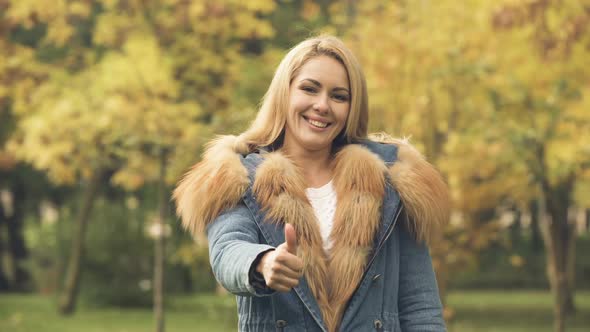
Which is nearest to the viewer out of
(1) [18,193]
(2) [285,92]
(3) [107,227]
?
(2) [285,92]

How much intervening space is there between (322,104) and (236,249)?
24.0 inches

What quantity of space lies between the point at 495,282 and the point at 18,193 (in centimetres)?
1349

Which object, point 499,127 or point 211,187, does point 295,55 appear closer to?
point 211,187

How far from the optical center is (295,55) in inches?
110

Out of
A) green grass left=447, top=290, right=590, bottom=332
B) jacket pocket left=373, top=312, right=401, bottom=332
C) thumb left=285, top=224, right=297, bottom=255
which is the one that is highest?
thumb left=285, top=224, right=297, bottom=255

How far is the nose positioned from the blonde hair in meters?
0.09

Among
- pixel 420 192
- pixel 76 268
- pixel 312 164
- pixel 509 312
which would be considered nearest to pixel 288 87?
pixel 312 164

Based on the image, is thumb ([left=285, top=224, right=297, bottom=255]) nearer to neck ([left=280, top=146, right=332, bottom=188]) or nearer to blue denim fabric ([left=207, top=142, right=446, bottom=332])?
blue denim fabric ([left=207, top=142, right=446, bottom=332])

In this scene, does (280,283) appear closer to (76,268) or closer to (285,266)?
(285,266)

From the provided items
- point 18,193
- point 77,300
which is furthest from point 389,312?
point 18,193

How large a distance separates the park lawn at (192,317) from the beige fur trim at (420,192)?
9971 millimetres

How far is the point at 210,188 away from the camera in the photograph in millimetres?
2639

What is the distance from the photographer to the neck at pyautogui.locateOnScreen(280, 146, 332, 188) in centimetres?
288

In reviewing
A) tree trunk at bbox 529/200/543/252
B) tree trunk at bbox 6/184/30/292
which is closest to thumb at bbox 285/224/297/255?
tree trunk at bbox 6/184/30/292
